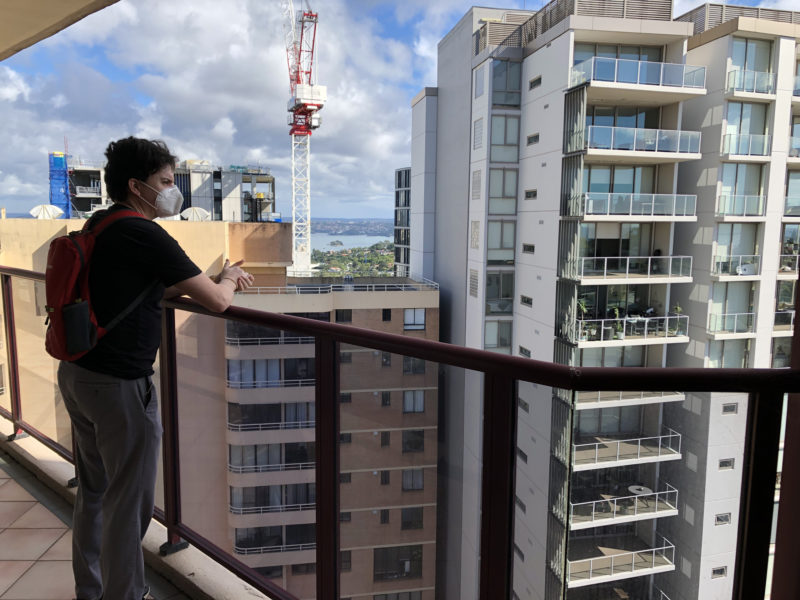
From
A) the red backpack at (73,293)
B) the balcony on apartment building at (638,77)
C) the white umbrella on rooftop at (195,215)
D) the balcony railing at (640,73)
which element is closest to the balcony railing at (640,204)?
the balcony on apartment building at (638,77)

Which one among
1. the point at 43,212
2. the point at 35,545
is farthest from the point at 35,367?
the point at 43,212

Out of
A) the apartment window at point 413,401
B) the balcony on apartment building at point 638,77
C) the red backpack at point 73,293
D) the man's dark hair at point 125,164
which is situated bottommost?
the apartment window at point 413,401

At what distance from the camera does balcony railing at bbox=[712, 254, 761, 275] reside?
1592 centimetres

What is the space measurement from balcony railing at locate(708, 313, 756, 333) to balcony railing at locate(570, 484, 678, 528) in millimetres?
17585

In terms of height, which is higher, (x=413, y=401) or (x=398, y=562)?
(x=413, y=401)

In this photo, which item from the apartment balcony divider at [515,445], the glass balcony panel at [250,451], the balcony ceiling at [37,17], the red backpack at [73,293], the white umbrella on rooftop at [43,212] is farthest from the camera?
the white umbrella on rooftop at [43,212]

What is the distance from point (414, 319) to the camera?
18.7 metres

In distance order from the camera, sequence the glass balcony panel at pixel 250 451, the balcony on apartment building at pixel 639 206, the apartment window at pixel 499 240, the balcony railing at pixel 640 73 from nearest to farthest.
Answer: the glass balcony panel at pixel 250 451 < the balcony railing at pixel 640 73 < the balcony on apartment building at pixel 639 206 < the apartment window at pixel 499 240

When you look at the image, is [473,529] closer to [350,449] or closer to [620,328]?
[350,449]

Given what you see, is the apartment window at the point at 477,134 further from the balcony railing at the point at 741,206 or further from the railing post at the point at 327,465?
the railing post at the point at 327,465

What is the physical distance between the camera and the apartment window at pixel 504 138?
16.7 metres

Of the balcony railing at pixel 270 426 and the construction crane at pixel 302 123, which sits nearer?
the balcony railing at pixel 270 426

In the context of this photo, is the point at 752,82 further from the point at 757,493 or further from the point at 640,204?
the point at 757,493

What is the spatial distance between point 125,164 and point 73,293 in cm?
32
